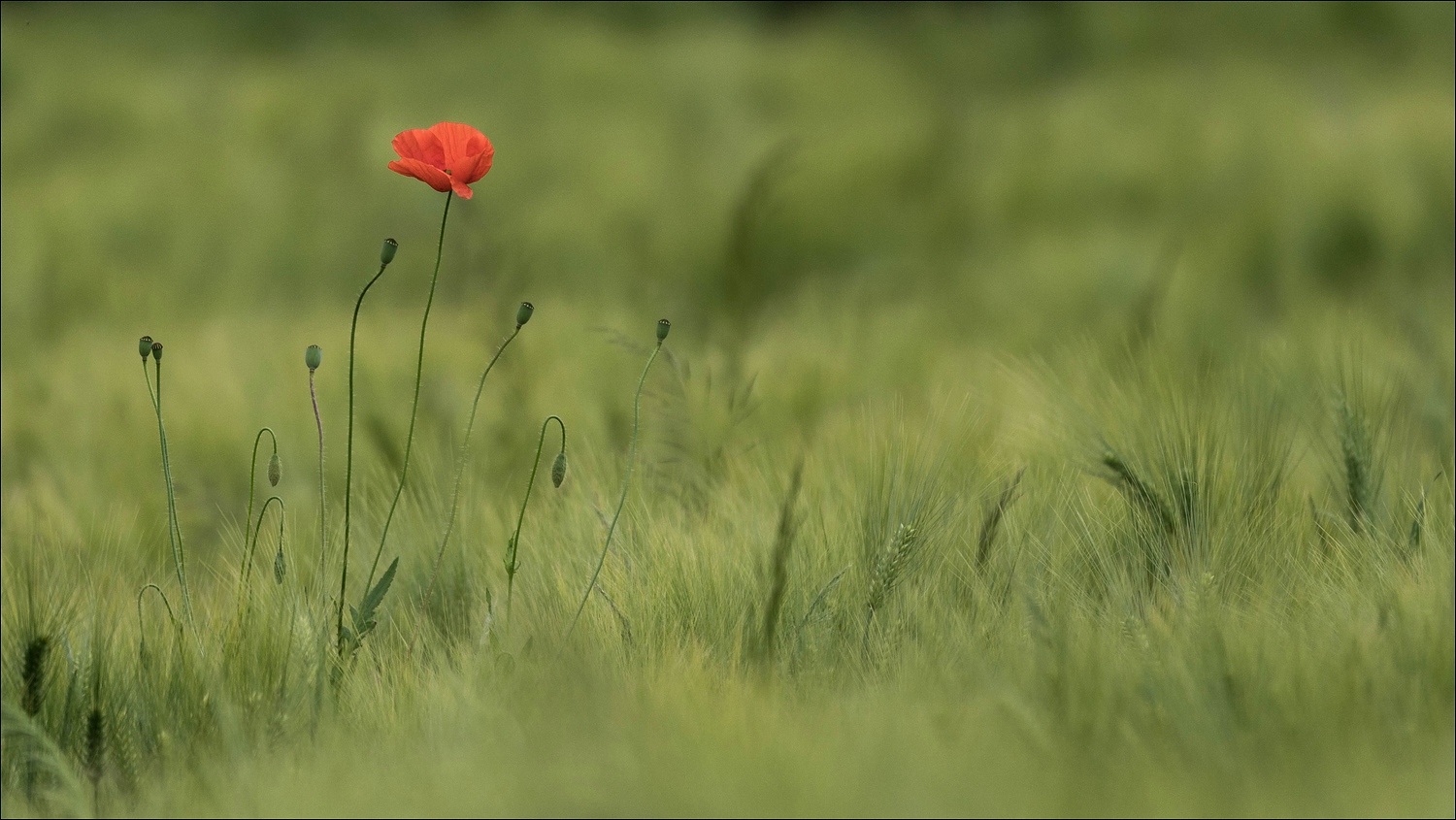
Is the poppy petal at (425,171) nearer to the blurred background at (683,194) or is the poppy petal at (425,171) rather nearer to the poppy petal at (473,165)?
the poppy petal at (473,165)

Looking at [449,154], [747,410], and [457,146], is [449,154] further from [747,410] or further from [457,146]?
[747,410]

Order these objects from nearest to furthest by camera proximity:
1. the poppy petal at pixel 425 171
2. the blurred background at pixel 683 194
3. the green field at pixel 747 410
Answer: the green field at pixel 747 410 < the poppy petal at pixel 425 171 < the blurred background at pixel 683 194

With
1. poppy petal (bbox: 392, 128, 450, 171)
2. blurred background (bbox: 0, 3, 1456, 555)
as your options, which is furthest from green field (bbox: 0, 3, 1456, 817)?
poppy petal (bbox: 392, 128, 450, 171)

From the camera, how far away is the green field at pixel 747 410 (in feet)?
1.76

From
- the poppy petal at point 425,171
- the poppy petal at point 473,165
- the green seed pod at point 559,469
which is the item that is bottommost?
the green seed pod at point 559,469

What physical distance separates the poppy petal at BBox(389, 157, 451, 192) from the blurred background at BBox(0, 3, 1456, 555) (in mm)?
773

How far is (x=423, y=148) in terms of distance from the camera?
66 cm

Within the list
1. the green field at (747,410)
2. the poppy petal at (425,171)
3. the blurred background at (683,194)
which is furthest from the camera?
the blurred background at (683,194)

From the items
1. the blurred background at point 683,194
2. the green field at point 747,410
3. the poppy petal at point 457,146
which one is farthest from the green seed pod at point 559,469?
the blurred background at point 683,194

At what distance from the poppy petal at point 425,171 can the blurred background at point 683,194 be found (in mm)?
773

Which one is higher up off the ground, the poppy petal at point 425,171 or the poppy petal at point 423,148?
the poppy petal at point 423,148

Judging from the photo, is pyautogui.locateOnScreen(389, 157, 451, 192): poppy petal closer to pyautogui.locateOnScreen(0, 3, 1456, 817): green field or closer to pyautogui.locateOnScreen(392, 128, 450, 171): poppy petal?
pyautogui.locateOnScreen(392, 128, 450, 171): poppy petal

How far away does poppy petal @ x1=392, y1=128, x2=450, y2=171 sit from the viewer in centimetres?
66

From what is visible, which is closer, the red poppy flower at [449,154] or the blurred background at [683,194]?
the red poppy flower at [449,154]
